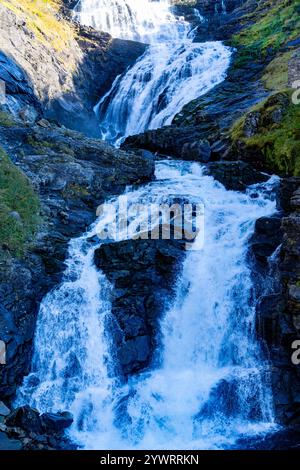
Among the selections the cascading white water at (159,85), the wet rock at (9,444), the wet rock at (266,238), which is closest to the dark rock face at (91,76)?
the cascading white water at (159,85)

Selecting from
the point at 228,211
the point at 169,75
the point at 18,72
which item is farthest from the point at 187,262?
the point at 169,75

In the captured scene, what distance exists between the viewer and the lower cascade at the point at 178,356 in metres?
15.0

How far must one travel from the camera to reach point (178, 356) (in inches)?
662

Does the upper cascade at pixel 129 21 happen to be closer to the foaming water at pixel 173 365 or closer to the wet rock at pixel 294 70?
the wet rock at pixel 294 70

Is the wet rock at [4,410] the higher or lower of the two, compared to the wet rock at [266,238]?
lower

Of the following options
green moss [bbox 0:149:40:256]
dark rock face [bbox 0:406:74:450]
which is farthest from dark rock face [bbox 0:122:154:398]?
dark rock face [bbox 0:406:74:450]

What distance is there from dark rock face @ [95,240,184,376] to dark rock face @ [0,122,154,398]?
7.14ft

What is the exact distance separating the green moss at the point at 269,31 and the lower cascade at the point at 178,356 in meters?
22.9

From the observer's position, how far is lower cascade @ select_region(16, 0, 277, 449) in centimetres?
1495

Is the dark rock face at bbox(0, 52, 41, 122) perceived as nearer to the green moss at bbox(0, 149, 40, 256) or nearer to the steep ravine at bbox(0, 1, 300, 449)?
the steep ravine at bbox(0, 1, 300, 449)

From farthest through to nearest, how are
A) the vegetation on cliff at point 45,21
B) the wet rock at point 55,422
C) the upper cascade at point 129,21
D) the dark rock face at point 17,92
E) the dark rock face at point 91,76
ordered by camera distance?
the upper cascade at point 129,21 → the vegetation on cliff at point 45,21 → the dark rock face at point 91,76 → the dark rock face at point 17,92 → the wet rock at point 55,422

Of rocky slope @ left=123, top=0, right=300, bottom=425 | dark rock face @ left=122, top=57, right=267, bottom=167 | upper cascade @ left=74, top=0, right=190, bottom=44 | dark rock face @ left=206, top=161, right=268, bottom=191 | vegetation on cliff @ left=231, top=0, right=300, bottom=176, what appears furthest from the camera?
upper cascade @ left=74, top=0, right=190, bottom=44
